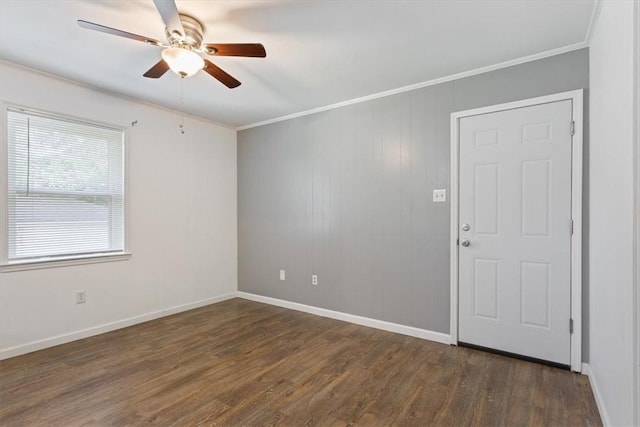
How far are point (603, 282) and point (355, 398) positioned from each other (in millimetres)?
1654

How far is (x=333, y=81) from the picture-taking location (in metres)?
2.97

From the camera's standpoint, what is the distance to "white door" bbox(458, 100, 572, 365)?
→ 94.1 inches

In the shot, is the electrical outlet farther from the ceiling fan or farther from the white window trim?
the ceiling fan

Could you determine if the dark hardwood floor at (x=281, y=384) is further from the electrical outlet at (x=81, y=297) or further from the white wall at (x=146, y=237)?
the electrical outlet at (x=81, y=297)

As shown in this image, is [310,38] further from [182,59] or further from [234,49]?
[182,59]

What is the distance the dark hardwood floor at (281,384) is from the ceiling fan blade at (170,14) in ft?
7.43

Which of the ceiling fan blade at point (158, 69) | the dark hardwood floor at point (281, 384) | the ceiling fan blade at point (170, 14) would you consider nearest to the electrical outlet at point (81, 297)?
the dark hardwood floor at point (281, 384)

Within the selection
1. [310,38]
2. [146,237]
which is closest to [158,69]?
[310,38]

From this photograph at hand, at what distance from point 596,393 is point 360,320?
196cm

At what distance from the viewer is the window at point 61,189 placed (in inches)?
105

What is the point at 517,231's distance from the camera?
8.41ft

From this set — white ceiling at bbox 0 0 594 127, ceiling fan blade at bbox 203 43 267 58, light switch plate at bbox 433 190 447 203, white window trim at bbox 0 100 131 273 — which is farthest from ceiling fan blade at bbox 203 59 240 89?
light switch plate at bbox 433 190 447 203

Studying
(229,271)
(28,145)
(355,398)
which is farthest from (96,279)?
(355,398)

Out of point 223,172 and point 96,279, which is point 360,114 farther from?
point 96,279
